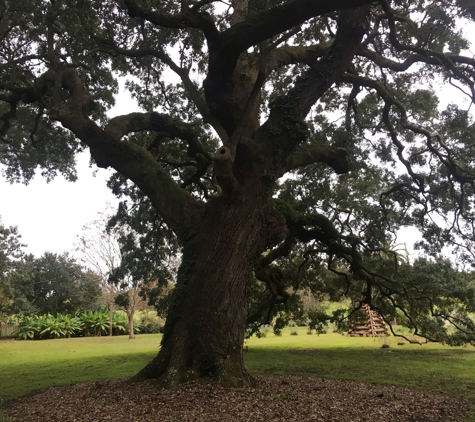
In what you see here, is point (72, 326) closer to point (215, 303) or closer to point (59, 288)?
point (59, 288)

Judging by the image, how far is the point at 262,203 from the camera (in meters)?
6.79

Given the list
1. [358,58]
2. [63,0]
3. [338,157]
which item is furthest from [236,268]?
[358,58]

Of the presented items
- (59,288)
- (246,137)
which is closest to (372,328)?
(246,137)

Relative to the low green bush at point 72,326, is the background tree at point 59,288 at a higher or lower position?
higher

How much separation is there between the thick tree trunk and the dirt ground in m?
0.30

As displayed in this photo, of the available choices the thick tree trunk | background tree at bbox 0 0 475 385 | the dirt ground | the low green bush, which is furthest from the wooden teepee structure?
the low green bush

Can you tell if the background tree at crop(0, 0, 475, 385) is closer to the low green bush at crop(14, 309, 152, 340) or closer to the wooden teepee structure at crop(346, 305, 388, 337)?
the wooden teepee structure at crop(346, 305, 388, 337)

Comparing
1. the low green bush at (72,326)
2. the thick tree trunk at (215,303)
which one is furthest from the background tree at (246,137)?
the low green bush at (72,326)

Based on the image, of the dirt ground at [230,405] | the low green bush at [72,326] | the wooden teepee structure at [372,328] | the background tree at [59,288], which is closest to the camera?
the dirt ground at [230,405]

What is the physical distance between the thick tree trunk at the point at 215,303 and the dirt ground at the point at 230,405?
0.30 meters

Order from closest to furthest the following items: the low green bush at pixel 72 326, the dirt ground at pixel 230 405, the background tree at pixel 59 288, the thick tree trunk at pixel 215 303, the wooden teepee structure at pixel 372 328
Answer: the dirt ground at pixel 230 405 < the thick tree trunk at pixel 215 303 < the wooden teepee structure at pixel 372 328 < the low green bush at pixel 72 326 < the background tree at pixel 59 288

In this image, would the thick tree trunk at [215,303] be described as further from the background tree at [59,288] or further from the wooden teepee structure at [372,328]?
the background tree at [59,288]

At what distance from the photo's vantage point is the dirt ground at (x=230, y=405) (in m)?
4.54

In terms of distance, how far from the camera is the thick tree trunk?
5.76 meters
